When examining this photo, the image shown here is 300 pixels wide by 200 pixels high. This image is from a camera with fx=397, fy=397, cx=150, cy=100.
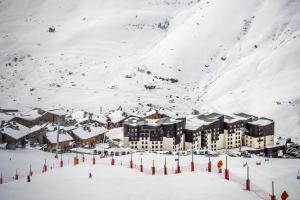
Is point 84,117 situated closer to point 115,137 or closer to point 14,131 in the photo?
point 115,137

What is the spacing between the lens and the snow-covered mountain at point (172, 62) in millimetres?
111688

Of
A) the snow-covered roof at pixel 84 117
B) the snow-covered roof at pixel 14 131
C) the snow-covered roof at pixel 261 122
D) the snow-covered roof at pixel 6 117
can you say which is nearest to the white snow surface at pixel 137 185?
the snow-covered roof at pixel 14 131

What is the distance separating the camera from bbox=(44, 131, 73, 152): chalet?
244 feet

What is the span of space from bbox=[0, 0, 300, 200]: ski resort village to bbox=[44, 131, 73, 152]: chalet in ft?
0.68

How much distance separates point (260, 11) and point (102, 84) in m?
73.0

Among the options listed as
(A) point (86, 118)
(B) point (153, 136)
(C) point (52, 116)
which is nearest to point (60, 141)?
(B) point (153, 136)

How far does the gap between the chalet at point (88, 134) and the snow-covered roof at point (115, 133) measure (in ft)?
11.9

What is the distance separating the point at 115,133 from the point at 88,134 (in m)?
10.6

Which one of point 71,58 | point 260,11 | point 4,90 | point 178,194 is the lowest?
point 178,194

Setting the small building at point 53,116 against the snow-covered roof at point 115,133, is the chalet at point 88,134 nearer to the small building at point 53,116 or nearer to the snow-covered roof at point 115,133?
the snow-covered roof at point 115,133

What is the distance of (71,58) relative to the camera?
14725 centimetres

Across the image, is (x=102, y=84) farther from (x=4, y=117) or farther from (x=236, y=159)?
(x=236, y=159)

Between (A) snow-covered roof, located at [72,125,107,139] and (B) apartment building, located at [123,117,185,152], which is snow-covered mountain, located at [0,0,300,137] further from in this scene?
(B) apartment building, located at [123,117,185,152]

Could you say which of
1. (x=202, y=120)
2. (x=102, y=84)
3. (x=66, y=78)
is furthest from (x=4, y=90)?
(x=202, y=120)
